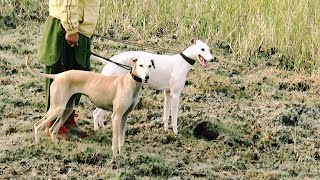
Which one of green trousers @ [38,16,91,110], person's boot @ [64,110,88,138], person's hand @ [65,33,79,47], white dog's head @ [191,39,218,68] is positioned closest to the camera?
person's hand @ [65,33,79,47]

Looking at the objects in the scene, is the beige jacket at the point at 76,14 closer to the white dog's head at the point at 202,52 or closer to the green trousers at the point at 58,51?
the green trousers at the point at 58,51

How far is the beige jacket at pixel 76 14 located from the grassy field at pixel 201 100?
962 mm

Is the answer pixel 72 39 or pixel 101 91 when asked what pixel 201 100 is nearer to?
pixel 101 91

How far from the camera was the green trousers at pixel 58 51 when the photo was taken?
5.91 metres

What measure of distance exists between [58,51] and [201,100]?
2077mm

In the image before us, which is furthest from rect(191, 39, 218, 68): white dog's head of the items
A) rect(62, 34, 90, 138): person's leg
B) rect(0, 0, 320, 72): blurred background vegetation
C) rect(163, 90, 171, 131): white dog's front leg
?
rect(0, 0, 320, 72): blurred background vegetation

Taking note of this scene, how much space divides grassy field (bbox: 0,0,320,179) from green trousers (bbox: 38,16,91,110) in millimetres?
623

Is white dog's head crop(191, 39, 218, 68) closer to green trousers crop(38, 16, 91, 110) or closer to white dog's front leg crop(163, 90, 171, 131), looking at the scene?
→ white dog's front leg crop(163, 90, 171, 131)

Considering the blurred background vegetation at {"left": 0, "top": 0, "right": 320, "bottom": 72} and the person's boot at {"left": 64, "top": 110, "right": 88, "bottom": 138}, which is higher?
the blurred background vegetation at {"left": 0, "top": 0, "right": 320, "bottom": 72}

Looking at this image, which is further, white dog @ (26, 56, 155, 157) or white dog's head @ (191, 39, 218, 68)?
white dog's head @ (191, 39, 218, 68)

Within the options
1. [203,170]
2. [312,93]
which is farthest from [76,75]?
[312,93]

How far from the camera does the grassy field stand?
5688mm

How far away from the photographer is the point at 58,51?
5934 mm

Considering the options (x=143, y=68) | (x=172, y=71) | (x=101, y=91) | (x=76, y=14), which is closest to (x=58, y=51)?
(x=76, y=14)
